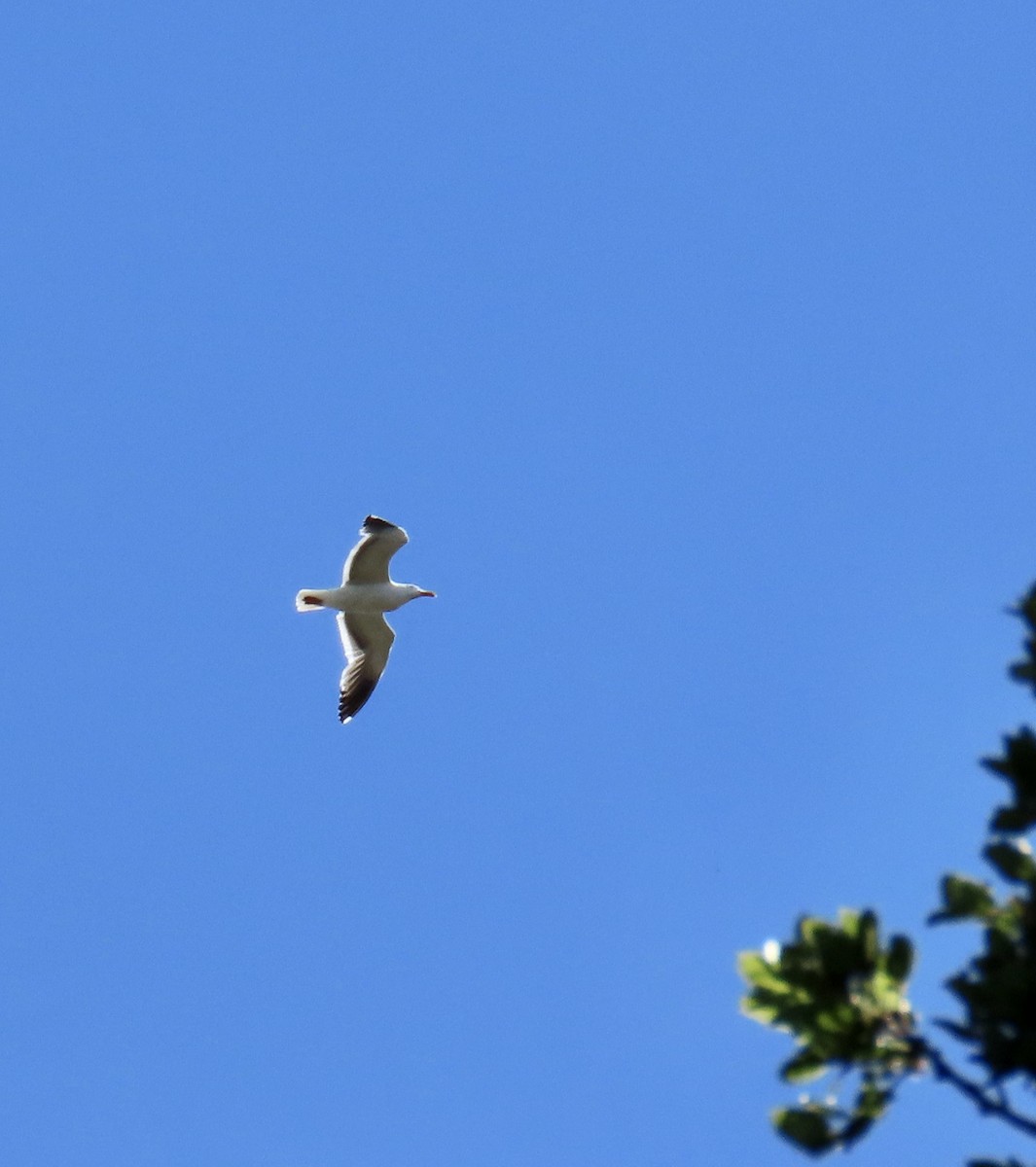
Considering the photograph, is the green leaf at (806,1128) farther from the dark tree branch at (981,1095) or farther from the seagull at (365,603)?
the seagull at (365,603)

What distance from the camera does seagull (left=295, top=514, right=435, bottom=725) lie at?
2167 centimetres

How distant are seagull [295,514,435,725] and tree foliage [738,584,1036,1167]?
1687 centimetres

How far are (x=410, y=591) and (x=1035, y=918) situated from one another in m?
18.3

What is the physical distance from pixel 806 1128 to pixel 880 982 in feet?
1.82

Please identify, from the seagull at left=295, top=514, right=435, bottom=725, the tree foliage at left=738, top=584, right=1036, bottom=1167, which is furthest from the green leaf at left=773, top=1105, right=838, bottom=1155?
the seagull at left=295, top=514, right=435, bottom=725

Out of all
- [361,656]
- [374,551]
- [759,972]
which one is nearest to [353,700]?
[361,656]

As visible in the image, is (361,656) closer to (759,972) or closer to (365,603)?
(365,603)

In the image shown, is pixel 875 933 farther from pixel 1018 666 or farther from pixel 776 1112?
pixel 1018 666

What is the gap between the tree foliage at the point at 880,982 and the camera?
4.52m

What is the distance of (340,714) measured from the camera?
23469 mm

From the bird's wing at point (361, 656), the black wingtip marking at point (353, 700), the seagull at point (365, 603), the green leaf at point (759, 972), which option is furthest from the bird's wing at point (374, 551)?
the green leaf at point (759, 972)

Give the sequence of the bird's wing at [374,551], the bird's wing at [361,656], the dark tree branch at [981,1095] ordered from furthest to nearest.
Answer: the bird's wing at [361,656] → the bird's wing at [374,551] → the dark tree branch at [981,1095]

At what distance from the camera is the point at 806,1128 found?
4.61 m

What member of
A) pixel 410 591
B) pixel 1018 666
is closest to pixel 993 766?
pixel 1018 666
